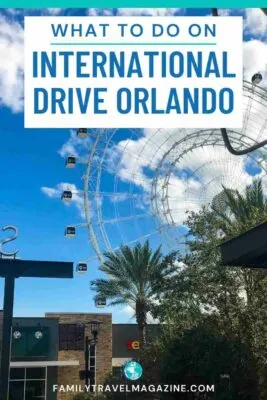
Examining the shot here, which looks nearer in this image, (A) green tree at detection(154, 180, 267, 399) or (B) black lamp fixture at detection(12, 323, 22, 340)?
(A) green tree at detection(154, 180, 267, 399)

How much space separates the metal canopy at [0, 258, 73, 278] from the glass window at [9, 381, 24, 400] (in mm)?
10574

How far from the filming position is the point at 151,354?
27438 mm

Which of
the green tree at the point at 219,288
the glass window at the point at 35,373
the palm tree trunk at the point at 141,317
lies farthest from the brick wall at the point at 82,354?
the green tree at the point at 219,288

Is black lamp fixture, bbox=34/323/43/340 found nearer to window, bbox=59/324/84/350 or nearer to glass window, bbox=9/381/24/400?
window, bbox=59/324/84/350

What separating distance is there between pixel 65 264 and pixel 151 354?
17.5ft

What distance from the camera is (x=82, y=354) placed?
3522 cm

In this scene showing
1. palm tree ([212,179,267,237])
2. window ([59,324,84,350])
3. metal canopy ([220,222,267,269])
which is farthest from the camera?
window ([59,324,84,350])

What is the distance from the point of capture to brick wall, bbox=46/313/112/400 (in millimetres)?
34656

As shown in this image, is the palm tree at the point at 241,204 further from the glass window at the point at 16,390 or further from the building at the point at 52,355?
the glass window at the point at 16,390

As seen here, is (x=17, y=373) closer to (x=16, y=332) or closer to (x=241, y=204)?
(x=16, y=332)

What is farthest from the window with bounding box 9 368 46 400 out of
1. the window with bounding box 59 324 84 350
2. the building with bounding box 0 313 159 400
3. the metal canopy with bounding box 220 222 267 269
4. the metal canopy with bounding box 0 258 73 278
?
the metal canopy with bounding box 220 222 267 269

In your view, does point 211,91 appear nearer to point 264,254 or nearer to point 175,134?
point 264,254

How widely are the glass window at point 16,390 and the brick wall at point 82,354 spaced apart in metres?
1.89

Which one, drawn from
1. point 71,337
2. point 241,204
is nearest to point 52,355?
point 71,337
